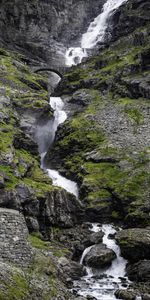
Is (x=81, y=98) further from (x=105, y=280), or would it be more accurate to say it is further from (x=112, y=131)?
(x=105, y=280)

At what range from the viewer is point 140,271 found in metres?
33.8

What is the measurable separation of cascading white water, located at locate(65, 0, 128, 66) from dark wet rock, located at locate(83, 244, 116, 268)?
241 ft

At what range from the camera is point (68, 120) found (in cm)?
6731

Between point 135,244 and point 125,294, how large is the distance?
7.49m

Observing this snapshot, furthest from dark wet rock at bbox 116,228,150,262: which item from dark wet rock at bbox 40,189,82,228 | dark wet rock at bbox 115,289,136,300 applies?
dark wet rock at bbox 115,289,136,300

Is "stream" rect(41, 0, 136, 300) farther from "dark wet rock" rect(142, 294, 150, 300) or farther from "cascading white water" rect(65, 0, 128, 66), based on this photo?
"cascading white water" rect(65, 0, 128, 66)

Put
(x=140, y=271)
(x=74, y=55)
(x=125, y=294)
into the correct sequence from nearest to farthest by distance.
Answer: (x=125, y=294) < (x=140, y=271) < (x=74, y=55)

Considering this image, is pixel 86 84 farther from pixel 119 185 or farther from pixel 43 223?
pixel 43 223

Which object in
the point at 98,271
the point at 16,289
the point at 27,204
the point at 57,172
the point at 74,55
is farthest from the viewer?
the point at 74,55

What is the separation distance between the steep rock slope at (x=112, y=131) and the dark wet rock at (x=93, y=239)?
15.9 feet

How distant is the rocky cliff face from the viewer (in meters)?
103

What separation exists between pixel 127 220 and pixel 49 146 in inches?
918

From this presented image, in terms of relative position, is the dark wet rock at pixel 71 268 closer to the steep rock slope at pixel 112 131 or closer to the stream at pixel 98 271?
the stream at pixel 98 271

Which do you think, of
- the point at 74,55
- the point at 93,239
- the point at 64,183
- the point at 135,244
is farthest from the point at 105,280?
the point at 74,55
